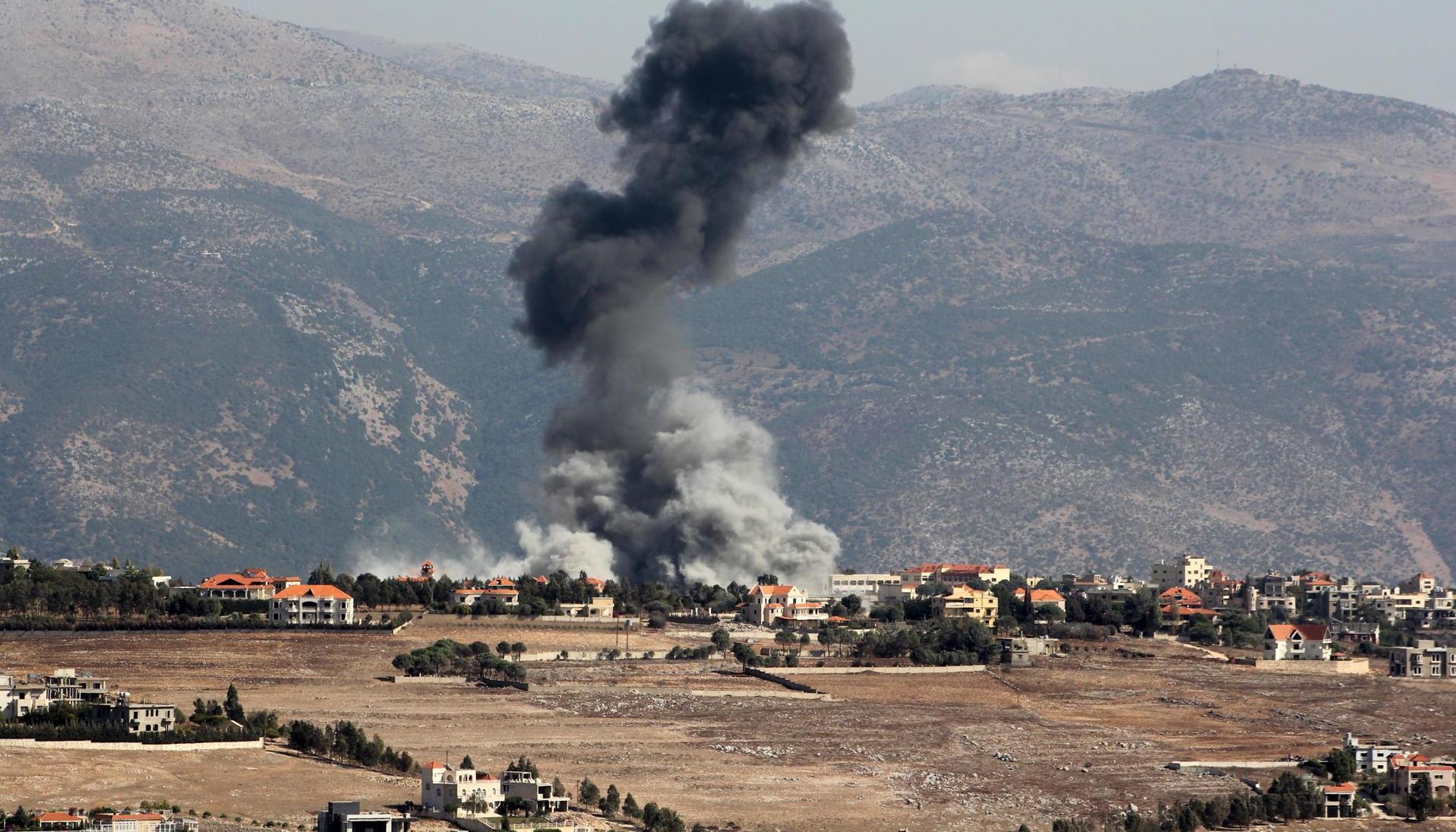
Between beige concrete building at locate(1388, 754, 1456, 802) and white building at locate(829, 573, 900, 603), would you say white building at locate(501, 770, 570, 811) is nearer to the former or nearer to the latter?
beige concrete building at locate(1388, 754, 1456, 802)

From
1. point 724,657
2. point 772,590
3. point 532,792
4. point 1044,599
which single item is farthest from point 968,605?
point 532,792

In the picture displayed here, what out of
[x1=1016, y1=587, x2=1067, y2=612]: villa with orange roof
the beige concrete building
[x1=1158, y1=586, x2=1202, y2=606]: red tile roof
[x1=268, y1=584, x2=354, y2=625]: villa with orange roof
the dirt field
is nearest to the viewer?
the dirt field

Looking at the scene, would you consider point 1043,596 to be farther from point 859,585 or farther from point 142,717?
point 142,717

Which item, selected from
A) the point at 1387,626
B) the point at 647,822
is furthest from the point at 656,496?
the point at 647,822

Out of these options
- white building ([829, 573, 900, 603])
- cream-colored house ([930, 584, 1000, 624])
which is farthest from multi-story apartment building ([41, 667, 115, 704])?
white building ([829, 573, 900, 603])

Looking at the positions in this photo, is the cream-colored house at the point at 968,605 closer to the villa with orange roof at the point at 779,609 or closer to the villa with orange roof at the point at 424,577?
the villa with orange roof at the point at 779,609
